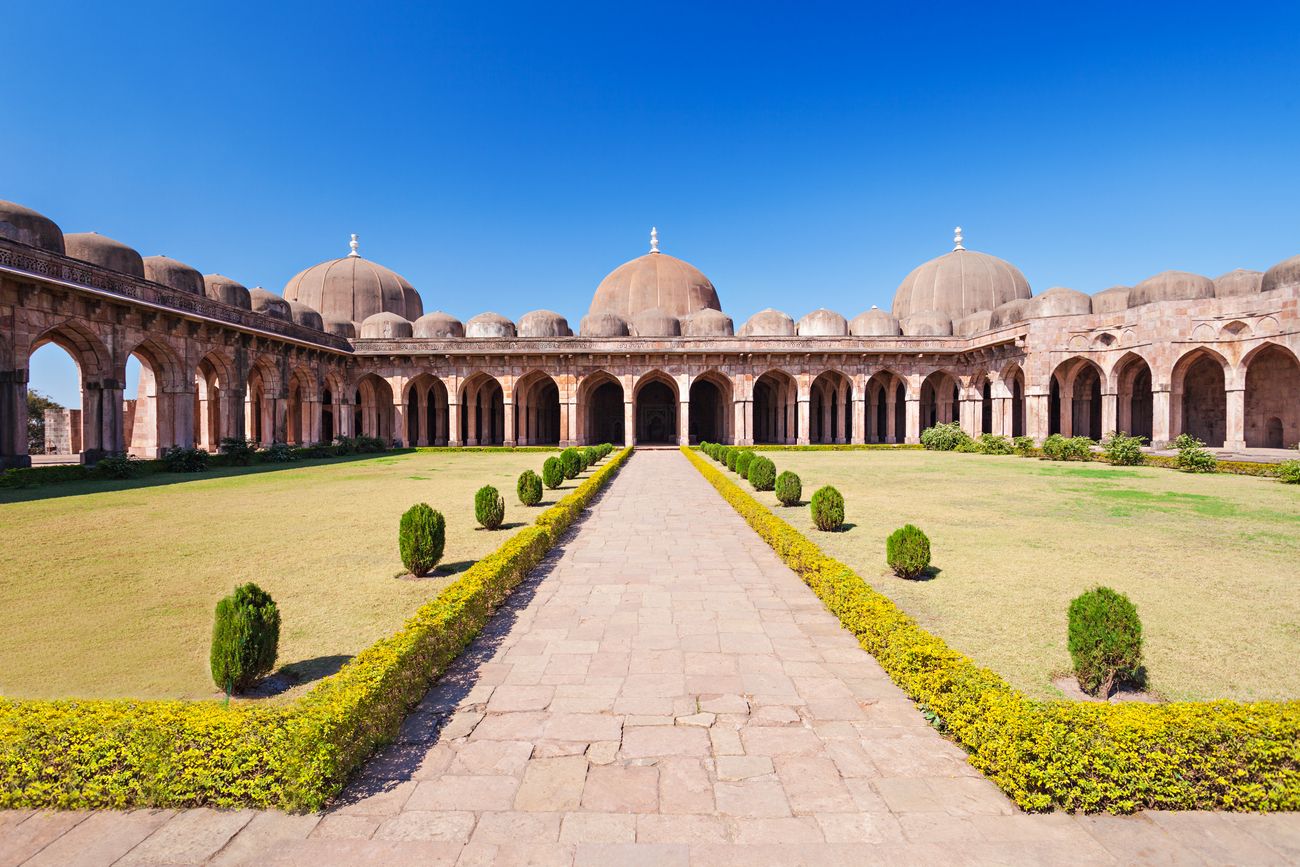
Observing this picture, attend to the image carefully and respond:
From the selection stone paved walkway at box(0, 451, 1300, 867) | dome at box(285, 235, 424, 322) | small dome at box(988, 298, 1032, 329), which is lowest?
stone paved walkway at box(0, 451, 1300, 867)

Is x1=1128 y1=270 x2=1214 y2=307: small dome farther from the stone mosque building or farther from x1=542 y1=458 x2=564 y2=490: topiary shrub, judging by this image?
x1=542 y1=458 x2=564 y2=490: topiary shrub

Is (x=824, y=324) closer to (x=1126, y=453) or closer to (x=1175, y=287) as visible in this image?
(x=1175, y=287)

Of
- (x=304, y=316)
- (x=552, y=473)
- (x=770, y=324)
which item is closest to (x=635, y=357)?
(x=770, y=324)

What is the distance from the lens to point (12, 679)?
4.12m

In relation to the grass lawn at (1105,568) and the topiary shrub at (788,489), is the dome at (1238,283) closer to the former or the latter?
the grass lawn at (1105,568)

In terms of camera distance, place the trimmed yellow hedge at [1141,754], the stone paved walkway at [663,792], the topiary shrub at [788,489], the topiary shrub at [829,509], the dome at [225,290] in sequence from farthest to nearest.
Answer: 1. the dome at [225,290]
2. the topiary shrub at [788,489]
3. the topiary shrub at [829,509]
4. the trimmed yellow hedge at [1141,754]
5. the stone paved walkway at [663,792]

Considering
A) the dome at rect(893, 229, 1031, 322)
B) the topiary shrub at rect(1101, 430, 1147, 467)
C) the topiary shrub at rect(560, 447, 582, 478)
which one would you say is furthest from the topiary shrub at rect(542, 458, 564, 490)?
the dome at rect(893, 229, 1031, 322)

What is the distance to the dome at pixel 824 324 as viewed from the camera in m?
34.8

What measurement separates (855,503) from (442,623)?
358 inches

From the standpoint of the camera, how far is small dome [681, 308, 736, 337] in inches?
1379

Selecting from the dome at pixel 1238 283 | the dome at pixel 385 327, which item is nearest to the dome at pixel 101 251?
the dome at pixel 385 327

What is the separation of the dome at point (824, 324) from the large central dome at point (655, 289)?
27.9 ft

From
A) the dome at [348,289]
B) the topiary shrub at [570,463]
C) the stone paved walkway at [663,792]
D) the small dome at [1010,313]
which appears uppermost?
the dome at [348,289]

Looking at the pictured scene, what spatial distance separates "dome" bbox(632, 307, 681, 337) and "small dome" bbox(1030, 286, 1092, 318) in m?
18.4
